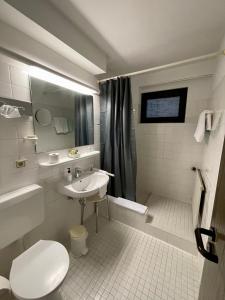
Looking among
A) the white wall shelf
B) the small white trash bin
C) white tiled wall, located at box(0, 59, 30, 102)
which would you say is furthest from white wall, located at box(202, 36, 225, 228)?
white tiled wall, located at box(0, 59, 30, 102)

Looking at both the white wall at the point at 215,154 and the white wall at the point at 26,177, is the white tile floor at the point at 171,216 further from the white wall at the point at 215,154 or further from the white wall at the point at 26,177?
the white wall at the point at 26,177

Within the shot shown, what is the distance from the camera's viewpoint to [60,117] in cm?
154

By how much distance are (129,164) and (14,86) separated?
1.54 metres

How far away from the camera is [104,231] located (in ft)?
6.08

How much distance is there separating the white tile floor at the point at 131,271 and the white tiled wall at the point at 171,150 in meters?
0.89

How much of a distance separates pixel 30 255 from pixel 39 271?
16 centimetres

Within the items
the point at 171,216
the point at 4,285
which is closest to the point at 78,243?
the point at 4,285

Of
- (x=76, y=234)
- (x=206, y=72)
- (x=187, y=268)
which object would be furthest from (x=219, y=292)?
(x=206, y=72)

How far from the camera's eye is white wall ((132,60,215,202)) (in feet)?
6.55

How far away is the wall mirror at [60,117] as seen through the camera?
4.30 ft

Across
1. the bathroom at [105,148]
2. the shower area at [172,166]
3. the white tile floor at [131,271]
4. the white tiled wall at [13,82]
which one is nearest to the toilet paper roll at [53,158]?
the bathroom at [105,148]

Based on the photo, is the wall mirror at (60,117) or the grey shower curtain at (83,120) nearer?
the wall mirror at (60,117)


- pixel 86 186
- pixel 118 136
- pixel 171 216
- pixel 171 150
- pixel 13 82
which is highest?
pixel 13 82

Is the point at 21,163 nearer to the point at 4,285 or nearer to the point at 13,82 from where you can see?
the point at 13,82
